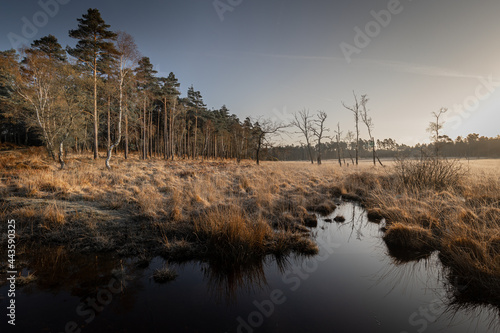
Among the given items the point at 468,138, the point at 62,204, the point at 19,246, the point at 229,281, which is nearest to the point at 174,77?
the point at 62,204

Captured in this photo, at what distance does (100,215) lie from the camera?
19.4 feet

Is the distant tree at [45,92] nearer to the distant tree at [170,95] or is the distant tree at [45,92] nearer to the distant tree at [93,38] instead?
the distant tree at [93,38]

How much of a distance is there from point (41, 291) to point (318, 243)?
17.6 feet

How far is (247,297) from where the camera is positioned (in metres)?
3.12

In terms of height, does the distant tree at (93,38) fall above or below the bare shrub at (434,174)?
above

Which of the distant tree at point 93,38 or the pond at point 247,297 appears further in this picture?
the distant tree at point 93,38

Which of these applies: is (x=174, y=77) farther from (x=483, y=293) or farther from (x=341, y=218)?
(x=483, y=293)

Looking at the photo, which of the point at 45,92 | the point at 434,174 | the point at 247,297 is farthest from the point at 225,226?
the point at 45,92

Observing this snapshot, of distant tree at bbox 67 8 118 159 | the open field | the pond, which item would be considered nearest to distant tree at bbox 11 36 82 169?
distant tree at bbox 67 8 118 159

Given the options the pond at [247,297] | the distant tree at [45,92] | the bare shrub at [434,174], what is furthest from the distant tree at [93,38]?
the bare shrub at [434,174]

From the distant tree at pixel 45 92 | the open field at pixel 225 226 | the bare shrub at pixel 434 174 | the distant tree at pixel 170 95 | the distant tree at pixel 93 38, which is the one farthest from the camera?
the distant tree at pixel 170 95

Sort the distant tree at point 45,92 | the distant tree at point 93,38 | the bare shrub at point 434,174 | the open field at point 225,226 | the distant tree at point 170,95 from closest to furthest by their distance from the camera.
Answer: the open field at point 225,226, the bare shrub at point 434,174, the distant tree at point 45,92, the distant tree at point 93,38, the distant tree at point 170,95

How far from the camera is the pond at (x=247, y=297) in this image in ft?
8.45

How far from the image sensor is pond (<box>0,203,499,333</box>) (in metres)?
2.58
